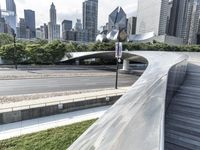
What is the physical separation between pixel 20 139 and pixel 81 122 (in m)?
3.54

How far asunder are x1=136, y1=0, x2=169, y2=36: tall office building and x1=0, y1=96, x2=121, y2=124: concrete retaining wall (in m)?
110

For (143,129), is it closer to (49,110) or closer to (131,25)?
(49,110)

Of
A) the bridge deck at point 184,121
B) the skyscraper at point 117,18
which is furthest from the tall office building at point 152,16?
the bridge deck at point 184,121

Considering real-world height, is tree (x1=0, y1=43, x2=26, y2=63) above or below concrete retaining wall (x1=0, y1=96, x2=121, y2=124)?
above

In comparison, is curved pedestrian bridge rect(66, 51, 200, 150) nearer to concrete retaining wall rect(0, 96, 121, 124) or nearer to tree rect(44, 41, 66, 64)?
concrete retaining wall rect(0, 96, 121, 124)

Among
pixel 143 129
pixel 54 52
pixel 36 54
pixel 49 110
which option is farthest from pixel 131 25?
pixel 143 129

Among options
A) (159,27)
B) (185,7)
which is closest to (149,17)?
(159,27)

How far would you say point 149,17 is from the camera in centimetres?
12044

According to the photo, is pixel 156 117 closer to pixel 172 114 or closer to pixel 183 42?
pixel 172 114

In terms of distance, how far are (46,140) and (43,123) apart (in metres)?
2.69

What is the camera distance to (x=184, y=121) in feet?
18.5

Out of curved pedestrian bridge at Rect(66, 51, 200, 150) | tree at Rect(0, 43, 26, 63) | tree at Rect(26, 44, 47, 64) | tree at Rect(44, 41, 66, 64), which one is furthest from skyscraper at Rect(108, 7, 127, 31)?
curved pedestrian bridge at Rect(66, 51, 200, 150)

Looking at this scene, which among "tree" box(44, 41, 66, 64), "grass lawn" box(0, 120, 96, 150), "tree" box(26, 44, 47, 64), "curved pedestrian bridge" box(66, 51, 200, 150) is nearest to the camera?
"curved pedestrian bridge" box(66, 51, 200, 150)

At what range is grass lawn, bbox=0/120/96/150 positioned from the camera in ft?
23.7
